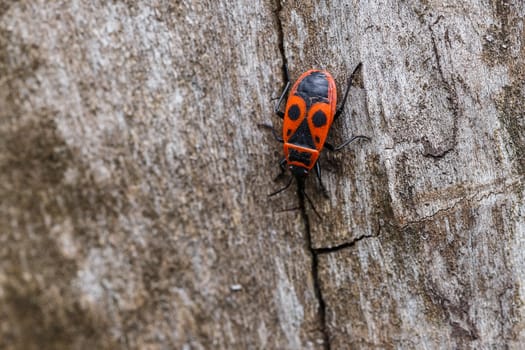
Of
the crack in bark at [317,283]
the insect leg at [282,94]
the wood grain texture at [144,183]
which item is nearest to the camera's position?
the wood grain texture at [144,183]

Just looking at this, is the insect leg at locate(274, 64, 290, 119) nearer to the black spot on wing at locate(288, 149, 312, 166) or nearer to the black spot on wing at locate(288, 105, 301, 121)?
the black spot on wing at locate(288, 105, 301, 121)

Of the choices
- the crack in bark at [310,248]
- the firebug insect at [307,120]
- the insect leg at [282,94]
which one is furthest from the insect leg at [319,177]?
the insect leg at [282,94]

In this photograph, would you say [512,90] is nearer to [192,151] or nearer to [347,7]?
[347,7]

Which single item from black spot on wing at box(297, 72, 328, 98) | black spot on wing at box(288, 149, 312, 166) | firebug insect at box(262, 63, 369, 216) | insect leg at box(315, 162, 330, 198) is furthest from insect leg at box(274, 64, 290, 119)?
insect leg at box(315, 162, 330, 198)

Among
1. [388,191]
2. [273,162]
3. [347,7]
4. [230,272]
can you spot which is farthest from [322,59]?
[230,272]

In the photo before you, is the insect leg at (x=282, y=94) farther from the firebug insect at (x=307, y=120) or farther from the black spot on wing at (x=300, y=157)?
the black spot on wing at (x=300, y=157)

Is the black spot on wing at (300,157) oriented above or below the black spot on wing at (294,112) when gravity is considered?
below

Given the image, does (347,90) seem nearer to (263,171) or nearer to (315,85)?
(315,85)
